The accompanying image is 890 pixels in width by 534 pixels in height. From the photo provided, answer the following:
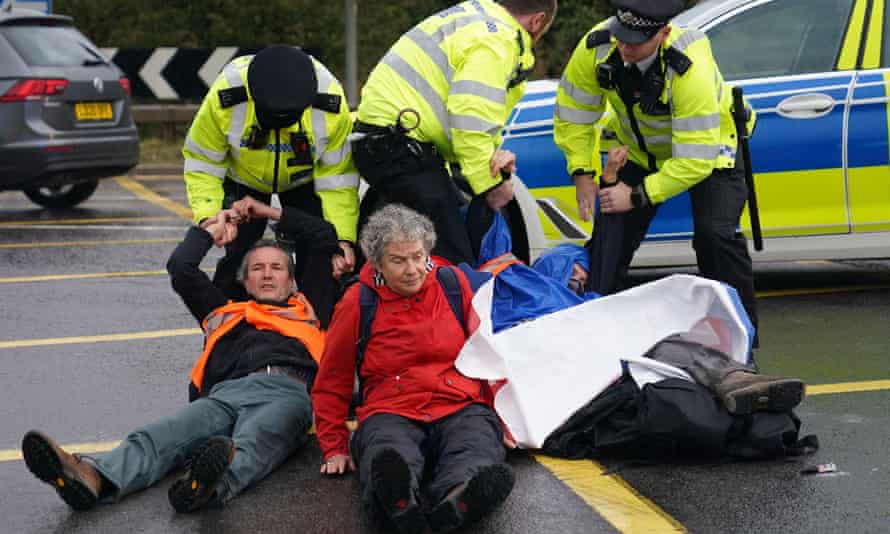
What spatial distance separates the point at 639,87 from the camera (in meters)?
5.93

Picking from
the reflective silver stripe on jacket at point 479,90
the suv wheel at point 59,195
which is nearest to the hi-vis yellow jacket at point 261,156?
the reflective silver stripe on jacket at point 479,90

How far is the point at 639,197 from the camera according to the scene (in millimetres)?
6020

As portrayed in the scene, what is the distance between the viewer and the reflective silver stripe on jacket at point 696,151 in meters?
5.83

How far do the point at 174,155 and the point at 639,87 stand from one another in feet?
40.5

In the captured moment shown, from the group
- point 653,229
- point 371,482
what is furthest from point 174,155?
point 371,482

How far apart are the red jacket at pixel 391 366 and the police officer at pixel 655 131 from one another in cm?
138

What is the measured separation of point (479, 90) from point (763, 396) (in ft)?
5.19

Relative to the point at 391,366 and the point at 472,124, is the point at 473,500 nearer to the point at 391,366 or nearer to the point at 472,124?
the point at 391,366

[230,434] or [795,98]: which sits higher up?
[795,98]

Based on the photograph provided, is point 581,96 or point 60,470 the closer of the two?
point 60,470

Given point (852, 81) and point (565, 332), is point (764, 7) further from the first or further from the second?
point (565, 332)

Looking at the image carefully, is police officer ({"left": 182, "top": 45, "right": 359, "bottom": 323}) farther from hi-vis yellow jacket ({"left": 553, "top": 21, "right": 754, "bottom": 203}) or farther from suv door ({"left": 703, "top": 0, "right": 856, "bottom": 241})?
suv door ({"left": 703, "top": 0, "right": 856, "bottom": 241})

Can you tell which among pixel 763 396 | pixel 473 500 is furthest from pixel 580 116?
pixel 473 500

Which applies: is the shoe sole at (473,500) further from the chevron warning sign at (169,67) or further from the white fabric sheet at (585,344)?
the chevron warning sign at (169,67)
